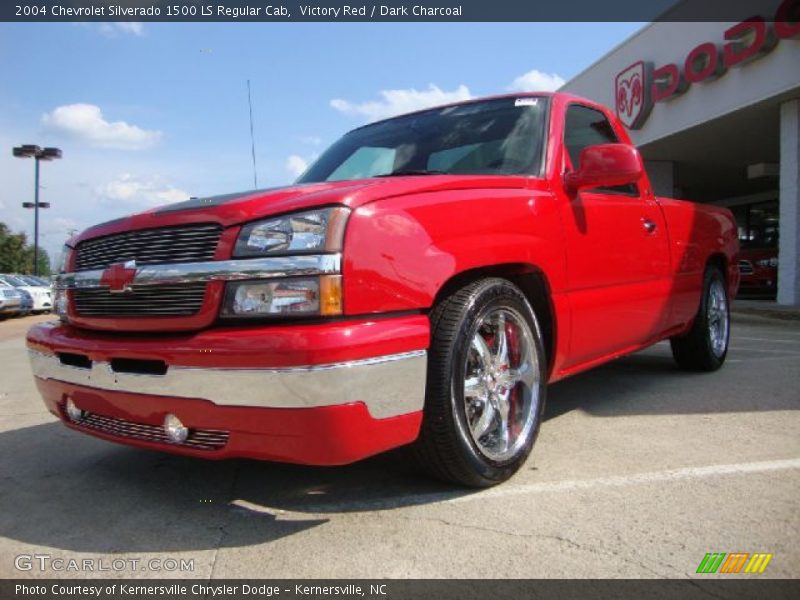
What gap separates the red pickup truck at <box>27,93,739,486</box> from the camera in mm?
2115

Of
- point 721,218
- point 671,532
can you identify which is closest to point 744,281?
point 721,218

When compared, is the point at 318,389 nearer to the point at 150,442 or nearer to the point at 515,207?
the point at 150,442

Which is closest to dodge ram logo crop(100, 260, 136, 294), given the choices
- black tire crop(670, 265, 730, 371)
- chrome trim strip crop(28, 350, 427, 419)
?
chrome trim strip crop(28, 350, 427, 419)

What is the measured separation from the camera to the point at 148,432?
244cm

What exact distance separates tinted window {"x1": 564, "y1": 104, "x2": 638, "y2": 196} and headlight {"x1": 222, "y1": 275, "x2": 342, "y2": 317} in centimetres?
191

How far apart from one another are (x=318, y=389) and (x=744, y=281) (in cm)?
1667

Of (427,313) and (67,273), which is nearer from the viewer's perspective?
(427,313)

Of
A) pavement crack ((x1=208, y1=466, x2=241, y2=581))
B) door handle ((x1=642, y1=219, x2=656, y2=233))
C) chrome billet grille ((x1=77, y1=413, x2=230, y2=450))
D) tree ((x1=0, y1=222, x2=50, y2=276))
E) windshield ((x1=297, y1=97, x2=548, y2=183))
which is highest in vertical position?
tree ((x1=0, y1=222, x2=50, y2=276))

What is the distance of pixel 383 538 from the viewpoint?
7.32 ft

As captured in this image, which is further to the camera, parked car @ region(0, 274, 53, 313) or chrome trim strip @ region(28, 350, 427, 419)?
parked car @ region(0, 274, 53, 313)

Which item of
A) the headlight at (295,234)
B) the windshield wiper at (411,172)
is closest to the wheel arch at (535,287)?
the windshield wiper at (411,172)

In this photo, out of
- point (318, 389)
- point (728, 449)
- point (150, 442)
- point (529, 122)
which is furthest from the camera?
point (529, 122)

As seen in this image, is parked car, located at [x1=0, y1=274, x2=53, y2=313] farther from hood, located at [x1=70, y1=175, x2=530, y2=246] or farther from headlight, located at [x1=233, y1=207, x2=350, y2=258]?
headlight, located at [x1=233, y1=207, x2=350, y2=258]

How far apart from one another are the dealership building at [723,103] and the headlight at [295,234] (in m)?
11.7
